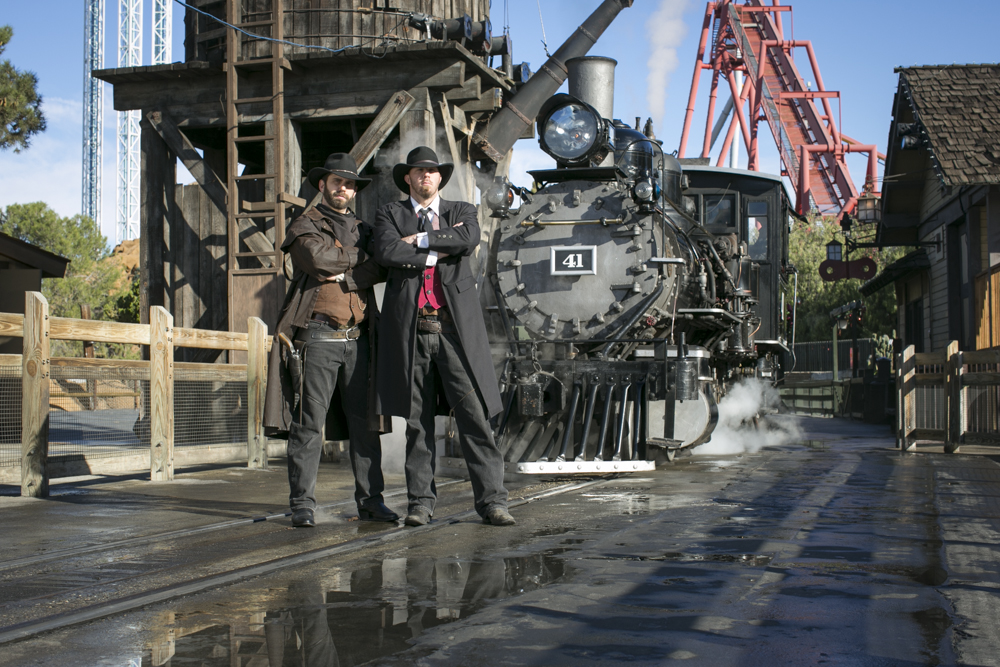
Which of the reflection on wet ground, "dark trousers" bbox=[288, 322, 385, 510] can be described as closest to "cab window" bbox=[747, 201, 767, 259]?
"dark trousers" bbox=[288, 322, 385, 510]

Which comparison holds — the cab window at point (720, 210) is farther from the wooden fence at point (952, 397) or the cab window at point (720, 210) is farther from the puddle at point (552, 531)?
the puddle at point (552, 531)

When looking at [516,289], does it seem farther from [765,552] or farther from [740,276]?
[765,552]

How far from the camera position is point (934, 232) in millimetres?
17094

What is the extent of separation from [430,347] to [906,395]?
7853 millimetres

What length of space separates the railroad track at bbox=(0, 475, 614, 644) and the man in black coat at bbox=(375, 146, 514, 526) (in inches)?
10.8

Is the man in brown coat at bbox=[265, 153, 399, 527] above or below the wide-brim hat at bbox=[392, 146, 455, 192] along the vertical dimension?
below

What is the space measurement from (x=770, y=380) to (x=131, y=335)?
762 centimetres

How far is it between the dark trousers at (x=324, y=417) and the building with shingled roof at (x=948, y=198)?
33.6ft

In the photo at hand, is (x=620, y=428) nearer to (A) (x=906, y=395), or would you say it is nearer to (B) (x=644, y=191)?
(B) (x=644, y=191)

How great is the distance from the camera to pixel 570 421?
21.2ft

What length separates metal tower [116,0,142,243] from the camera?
59.0 meters

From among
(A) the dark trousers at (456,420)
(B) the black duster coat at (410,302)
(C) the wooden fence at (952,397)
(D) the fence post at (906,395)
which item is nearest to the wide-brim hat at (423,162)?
(B) the black duster coat at (410,302)

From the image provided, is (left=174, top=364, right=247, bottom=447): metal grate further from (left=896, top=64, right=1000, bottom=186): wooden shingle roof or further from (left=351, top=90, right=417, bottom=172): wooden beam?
(left=896, top=64, right=1000, bottom=186): wooden shingle roof

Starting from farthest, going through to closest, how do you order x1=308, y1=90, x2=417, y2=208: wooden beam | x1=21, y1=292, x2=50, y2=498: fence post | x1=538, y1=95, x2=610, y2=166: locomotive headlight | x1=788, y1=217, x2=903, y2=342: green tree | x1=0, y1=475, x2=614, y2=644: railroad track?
1. x1=788, y1=217, x2=903, y2=342: green tree
2. x1=308, y1=90, x2=417, y2=208: wooden beam
3. x1=538, y1=95, x2=610, y2=166: locomotive headlight
4. x1=21, y1=292, x2=50, y2=498: fence post
5. x1=0, y1=475, x2=614, y2=644: railroad track
